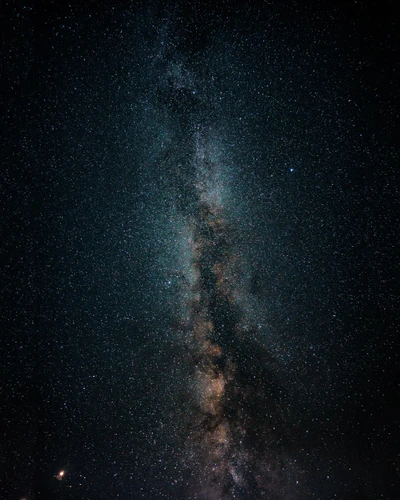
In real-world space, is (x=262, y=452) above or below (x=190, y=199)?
below

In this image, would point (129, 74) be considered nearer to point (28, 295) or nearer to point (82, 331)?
point (28, 295)

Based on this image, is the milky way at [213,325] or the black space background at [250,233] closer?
the black space background at [250,233]

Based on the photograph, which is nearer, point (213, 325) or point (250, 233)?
point (250, 233)

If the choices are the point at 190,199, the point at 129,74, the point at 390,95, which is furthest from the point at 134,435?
the point at 390,95

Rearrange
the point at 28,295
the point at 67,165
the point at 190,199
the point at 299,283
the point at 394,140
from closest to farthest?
the point at 28,295, the point at 67,165, the point at 394,140, the point at 190,199, the point at 299,283

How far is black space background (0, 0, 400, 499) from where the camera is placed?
46.0 inches

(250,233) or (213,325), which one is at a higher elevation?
(250,233)

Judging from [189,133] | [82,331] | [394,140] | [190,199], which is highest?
[394,140]

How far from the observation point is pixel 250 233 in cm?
146

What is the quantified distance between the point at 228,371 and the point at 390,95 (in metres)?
1.73

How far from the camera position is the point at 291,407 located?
67.0 inches


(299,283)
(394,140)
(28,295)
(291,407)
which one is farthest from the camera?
(291,407)

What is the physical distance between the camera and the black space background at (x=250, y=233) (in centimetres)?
117

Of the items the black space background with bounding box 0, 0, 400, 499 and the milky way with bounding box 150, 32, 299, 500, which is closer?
the black space background with bounding box 0, 0, 400, 499
